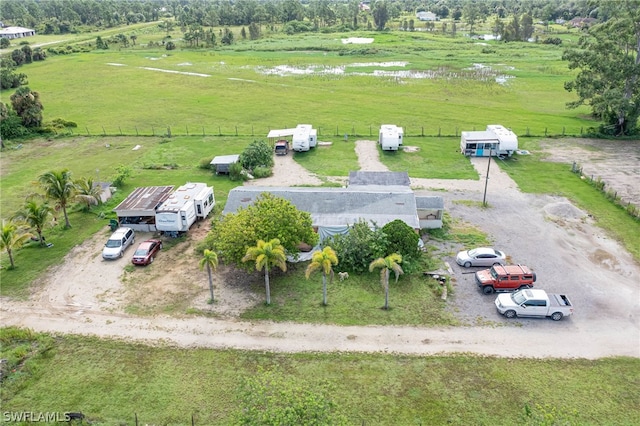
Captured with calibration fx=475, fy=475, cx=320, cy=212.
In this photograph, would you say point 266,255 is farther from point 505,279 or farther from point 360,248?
point 505,279

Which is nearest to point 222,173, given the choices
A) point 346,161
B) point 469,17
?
point 346,161

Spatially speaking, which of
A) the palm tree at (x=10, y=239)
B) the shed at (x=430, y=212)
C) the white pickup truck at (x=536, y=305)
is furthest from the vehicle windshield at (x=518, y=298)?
the palm tree at (x=10, y=239)

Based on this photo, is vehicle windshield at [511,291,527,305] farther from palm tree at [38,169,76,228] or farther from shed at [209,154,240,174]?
palm tree at [38,169,76,228]

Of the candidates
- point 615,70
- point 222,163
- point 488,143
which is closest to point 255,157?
point 222,163

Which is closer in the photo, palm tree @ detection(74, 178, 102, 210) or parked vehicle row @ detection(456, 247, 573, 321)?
parked vehicle row @ detection(456, 247, 573, 321)

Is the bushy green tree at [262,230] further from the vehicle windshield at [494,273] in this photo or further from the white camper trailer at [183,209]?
the vehicle windshield at [494,273]

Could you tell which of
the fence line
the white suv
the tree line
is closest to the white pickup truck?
the white suv

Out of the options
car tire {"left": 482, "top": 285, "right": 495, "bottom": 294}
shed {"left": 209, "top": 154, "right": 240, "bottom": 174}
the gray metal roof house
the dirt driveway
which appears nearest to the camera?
the dirt driveway
